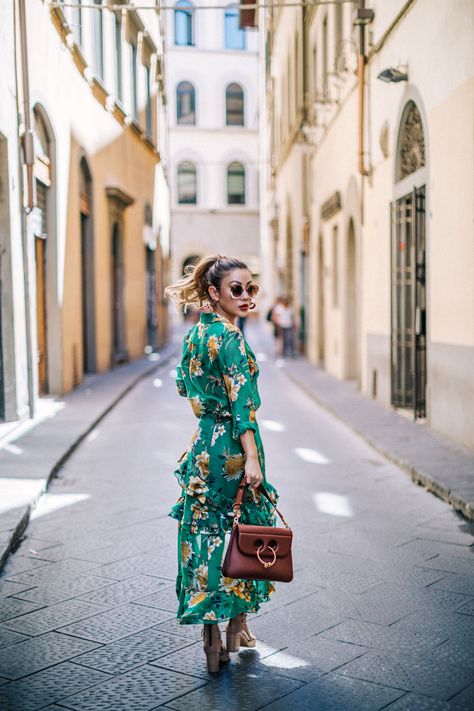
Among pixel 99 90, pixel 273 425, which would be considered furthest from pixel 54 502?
pixel 99 90

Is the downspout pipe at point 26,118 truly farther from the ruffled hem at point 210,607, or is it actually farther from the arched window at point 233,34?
the arched window at point 233,34

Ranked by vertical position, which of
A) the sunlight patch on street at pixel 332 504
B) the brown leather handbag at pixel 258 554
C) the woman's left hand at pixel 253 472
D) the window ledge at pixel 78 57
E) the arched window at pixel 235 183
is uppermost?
the arched window at pixel 235 183

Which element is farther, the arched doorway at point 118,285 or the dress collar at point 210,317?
the arched doorway at point 118,285

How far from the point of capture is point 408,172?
12523 millimetres

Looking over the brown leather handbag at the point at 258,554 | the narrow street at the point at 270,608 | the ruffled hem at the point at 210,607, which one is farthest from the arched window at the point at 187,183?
the brown leather handbag at the point at 258,554

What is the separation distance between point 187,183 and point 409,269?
129ft

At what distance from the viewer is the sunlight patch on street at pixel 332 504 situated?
712 cm

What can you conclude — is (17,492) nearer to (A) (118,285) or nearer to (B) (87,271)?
(B) (87,271)

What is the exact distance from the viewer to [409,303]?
12547 millimetres

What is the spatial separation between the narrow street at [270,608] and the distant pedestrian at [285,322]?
16545mm

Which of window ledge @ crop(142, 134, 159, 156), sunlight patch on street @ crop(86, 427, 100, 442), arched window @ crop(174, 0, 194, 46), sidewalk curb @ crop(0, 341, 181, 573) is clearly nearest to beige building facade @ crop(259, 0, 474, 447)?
sunlight patch on street @ crop(86, 427, 100, 442)

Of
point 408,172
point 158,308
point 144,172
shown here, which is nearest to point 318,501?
point 408,172

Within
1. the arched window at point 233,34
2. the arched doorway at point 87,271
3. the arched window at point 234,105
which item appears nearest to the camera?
the arched doorway at point 87,271

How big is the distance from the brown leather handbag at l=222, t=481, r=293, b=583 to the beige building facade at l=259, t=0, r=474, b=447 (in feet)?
19.2
